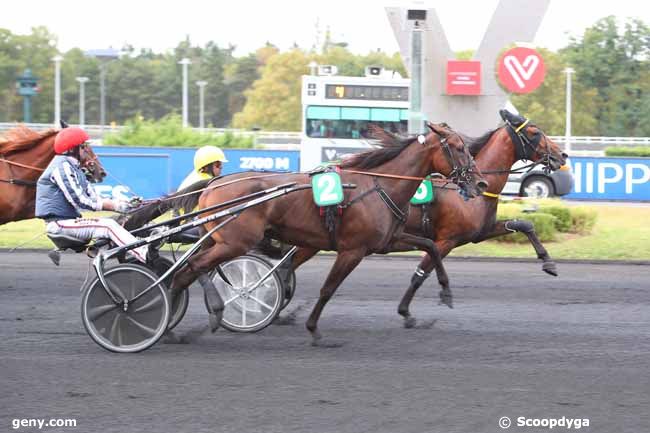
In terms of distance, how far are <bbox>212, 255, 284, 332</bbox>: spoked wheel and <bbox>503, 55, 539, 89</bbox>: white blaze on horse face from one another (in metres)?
8.36

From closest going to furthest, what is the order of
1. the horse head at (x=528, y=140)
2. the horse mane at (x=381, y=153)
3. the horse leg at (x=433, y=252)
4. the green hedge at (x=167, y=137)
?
the horse mane at (x=381, y=153) → the horse leg at (x=433, y=252) → the horse head at (x=528, y=140) → the green hedge at (x=167, y=137)

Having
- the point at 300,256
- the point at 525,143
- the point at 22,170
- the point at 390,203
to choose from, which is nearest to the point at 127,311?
the point at 300,256

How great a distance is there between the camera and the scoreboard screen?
71.4 ft

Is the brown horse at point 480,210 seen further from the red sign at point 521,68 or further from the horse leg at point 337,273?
the red sign at point 521,68

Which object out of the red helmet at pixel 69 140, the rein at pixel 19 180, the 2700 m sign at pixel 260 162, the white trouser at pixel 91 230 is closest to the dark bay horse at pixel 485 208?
the white trouser at pixel 91 230

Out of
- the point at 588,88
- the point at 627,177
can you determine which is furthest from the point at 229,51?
the point at 627,177

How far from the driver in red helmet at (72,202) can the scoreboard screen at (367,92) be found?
15.1 meters

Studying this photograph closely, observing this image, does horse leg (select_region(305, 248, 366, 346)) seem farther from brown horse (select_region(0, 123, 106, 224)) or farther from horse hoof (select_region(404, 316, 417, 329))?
brown horse (select_region(0, 123, 106, 224))

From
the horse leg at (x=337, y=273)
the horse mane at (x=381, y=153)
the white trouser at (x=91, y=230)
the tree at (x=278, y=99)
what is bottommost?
the horse leg at (x=337, y=273)

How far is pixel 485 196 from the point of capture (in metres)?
8.50

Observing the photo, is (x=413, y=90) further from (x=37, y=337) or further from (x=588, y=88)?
(x=588, y=88)

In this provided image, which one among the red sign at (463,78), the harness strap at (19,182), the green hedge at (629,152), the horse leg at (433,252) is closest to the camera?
the horse leg at (433,252)

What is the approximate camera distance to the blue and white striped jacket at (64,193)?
6887 mm

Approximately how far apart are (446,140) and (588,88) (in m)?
42.7
